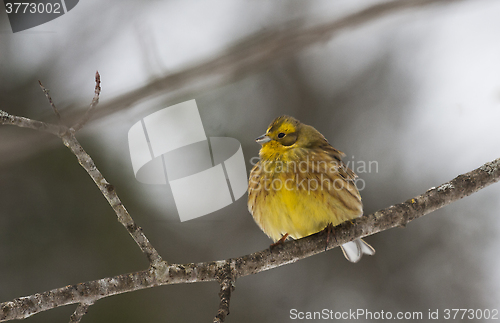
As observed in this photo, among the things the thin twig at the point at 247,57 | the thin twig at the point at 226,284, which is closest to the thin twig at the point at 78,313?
the thin twig at the point at 226,284

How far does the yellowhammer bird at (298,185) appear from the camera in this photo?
2.79 m

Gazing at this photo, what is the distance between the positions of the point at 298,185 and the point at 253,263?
665 millimetres

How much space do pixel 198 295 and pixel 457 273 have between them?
3280 mm

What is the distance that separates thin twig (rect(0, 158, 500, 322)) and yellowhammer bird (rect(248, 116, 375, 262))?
0.57 ft

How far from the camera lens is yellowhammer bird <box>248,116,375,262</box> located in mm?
2795

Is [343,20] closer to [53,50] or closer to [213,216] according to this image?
[213,216]

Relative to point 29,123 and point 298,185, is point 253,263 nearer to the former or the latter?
point 298,185

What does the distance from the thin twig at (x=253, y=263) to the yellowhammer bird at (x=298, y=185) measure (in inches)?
6.8

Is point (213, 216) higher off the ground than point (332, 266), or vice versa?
point (213, 216)

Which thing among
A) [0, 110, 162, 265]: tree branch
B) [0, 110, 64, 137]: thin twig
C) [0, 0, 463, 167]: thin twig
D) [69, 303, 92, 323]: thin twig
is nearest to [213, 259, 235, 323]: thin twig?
[0, 110, 162, 265]: tree branch

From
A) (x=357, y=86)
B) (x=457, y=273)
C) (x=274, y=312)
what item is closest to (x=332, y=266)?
(x=274, y=312)

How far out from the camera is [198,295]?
4758 millimetres

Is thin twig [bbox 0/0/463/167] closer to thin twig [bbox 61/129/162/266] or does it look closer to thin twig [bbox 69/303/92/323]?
thin twig [bbox 61/129/162/266]

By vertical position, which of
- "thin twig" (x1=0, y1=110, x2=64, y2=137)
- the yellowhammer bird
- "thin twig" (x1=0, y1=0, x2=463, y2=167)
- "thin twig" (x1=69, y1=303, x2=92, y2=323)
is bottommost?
"thin twig" (x1=69, y1=303, x2=92, y2=323)
